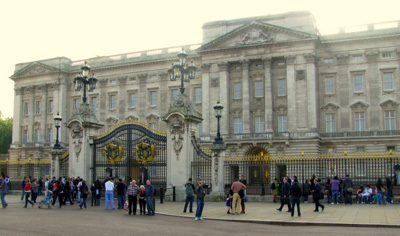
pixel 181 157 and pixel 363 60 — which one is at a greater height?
pixel 363 60

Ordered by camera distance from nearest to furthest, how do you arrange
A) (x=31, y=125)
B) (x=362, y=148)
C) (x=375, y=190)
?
(x=375, y=190), (x=362, y=148), (x=31, y=125)

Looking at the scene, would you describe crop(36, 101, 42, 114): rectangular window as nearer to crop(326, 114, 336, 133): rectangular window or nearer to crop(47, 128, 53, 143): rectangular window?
crop(47, 128, 53, 143): rectangular window

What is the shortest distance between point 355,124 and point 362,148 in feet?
9.85

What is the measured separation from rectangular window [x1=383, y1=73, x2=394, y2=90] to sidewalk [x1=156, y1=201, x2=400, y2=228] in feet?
109

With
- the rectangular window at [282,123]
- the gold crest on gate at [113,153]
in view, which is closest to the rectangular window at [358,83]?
the rectangular window at [282,123]

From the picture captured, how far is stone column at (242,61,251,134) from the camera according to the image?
57281 millimetres

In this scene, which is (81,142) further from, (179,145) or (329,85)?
(329,85)

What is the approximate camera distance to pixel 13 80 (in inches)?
3041

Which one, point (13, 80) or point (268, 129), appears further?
point (13, 80)

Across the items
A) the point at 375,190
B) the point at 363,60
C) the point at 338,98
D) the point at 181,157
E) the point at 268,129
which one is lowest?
the point at 375,190

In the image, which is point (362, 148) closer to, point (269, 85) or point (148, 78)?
point (269, 85)

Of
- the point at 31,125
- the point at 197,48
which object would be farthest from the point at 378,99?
the point at 31,125

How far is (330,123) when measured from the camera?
56.2 meters

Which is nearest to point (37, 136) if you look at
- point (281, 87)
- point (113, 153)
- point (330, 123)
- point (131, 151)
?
point (281, 87)
